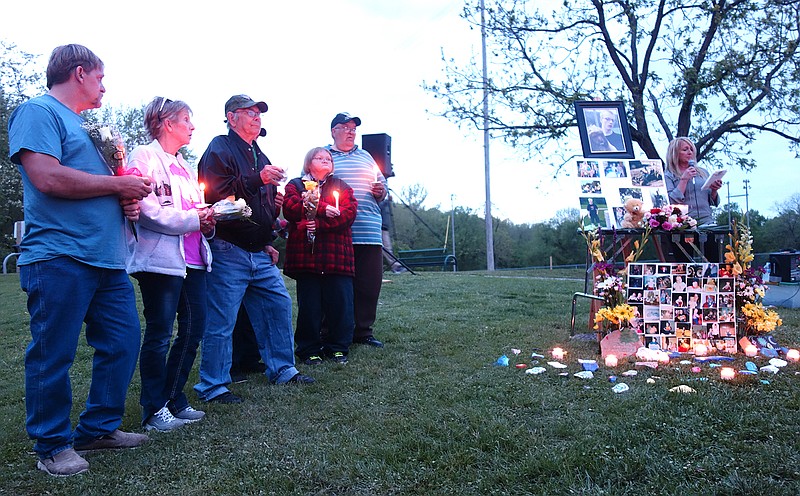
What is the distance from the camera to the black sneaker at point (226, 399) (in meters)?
3.40

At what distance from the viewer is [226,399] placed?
3.42 metres

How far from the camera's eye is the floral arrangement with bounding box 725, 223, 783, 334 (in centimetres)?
453

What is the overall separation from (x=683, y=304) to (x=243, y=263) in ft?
10.6

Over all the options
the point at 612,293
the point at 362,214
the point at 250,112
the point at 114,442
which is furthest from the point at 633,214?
the point at 114,442

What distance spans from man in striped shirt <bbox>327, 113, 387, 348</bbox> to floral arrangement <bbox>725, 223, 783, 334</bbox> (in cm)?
274

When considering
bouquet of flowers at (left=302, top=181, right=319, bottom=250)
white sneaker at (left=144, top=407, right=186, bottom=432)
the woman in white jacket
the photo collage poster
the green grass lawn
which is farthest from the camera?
the photo collage poster

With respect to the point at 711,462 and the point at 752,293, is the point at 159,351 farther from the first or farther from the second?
the point at 752,293

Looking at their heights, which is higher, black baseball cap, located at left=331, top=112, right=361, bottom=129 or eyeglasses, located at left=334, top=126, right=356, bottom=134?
black baseball cap, located at left=331, top=112, right=361, bottom=129

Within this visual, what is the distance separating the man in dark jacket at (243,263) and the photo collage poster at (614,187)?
2.68 m

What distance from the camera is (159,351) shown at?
2994mm

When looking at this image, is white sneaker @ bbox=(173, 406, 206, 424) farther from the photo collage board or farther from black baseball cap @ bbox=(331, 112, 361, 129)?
→ the photo collage board

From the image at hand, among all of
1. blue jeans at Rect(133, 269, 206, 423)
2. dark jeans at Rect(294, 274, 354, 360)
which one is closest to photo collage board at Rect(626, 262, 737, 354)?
dark jeans at Rect(294, 274, 354, 360)

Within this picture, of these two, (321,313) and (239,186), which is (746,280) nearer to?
(321,313)

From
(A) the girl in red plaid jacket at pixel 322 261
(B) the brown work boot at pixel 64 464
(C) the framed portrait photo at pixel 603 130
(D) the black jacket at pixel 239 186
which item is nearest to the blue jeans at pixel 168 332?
(D) the black jacket at pixel 239 186
